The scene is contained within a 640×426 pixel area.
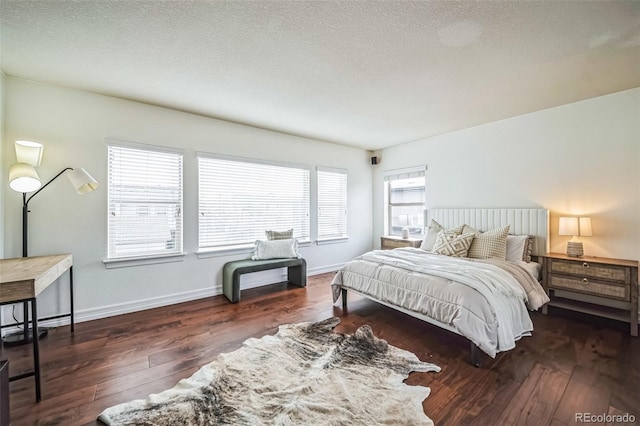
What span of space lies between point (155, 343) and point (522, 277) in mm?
3826

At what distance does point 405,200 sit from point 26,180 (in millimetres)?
5393

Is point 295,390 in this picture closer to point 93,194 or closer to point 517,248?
point 93,194

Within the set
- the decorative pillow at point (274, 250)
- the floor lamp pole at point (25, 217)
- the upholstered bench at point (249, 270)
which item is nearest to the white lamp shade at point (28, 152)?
the floor lamp pole at point (25, 217)

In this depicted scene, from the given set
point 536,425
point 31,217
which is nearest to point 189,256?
point 31,217

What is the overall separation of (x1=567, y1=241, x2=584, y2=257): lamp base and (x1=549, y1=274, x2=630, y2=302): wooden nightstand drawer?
32cm

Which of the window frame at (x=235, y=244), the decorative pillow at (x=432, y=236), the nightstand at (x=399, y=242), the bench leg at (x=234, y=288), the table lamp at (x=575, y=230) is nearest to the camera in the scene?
the table lamp at (x=575, y=230)

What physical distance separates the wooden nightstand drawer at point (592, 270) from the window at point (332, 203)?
3.30 meters

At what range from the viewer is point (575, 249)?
3041 millimetres

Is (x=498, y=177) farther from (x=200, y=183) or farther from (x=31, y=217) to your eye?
(x=31, y=217)

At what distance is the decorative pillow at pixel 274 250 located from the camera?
3.99 m

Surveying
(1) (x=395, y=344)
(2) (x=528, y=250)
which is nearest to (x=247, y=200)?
(1) (x=395, y=344)

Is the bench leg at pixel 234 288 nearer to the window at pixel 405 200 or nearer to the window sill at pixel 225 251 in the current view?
the window sill at pixel 225 251

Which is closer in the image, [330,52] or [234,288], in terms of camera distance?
[330,52]

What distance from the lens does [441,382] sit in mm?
1872
